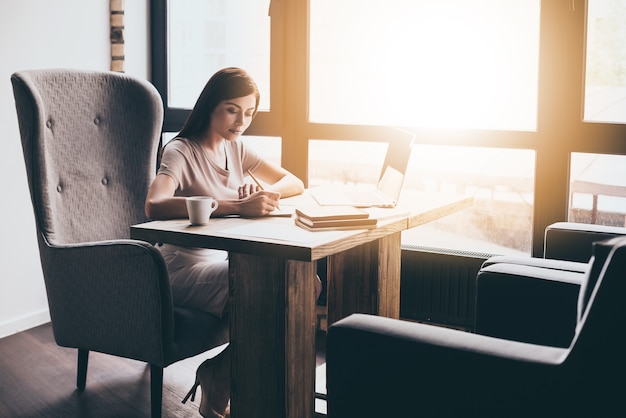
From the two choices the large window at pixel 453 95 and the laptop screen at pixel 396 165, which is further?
the large window at pixel 453 95

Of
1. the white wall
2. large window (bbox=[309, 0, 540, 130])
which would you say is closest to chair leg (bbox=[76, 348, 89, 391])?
the white wall

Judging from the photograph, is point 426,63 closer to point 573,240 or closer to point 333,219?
point 573,240

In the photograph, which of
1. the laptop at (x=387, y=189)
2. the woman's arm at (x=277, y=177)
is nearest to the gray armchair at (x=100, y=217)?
the woman's arm at (x=277, y=177)

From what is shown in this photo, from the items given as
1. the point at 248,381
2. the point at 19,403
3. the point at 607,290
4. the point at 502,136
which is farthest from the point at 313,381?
the point at 502,136

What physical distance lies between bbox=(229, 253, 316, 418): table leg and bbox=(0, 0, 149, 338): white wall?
1.73 m

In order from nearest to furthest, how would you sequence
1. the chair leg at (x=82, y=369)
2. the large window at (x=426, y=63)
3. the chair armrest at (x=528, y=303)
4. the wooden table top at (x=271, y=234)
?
A: the wooden table top at (x=271, y=234)
the chair armrest at (x=528, y=303)
the chair leg at (x=82, y=369)
the large window at (x=426, y=63)

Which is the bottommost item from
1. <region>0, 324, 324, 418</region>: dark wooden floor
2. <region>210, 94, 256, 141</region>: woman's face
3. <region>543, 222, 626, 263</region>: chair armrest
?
<region>0, 324, 324, 418</region>: dark wooden floor

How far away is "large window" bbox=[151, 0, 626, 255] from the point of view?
2510mm

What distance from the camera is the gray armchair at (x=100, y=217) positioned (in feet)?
6.07

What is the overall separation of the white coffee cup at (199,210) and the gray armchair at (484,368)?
62cm

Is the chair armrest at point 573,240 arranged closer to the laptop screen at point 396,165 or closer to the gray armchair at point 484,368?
the laptop screen at point 396,165

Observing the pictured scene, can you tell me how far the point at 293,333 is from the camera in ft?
5.19

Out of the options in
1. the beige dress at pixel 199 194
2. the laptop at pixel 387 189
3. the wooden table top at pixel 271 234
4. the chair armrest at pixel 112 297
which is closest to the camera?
the wooden table top at pixel 271 234

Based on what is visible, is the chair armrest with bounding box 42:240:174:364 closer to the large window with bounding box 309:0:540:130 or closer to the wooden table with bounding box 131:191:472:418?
the wooden table with bounding box 131:191:472:418
